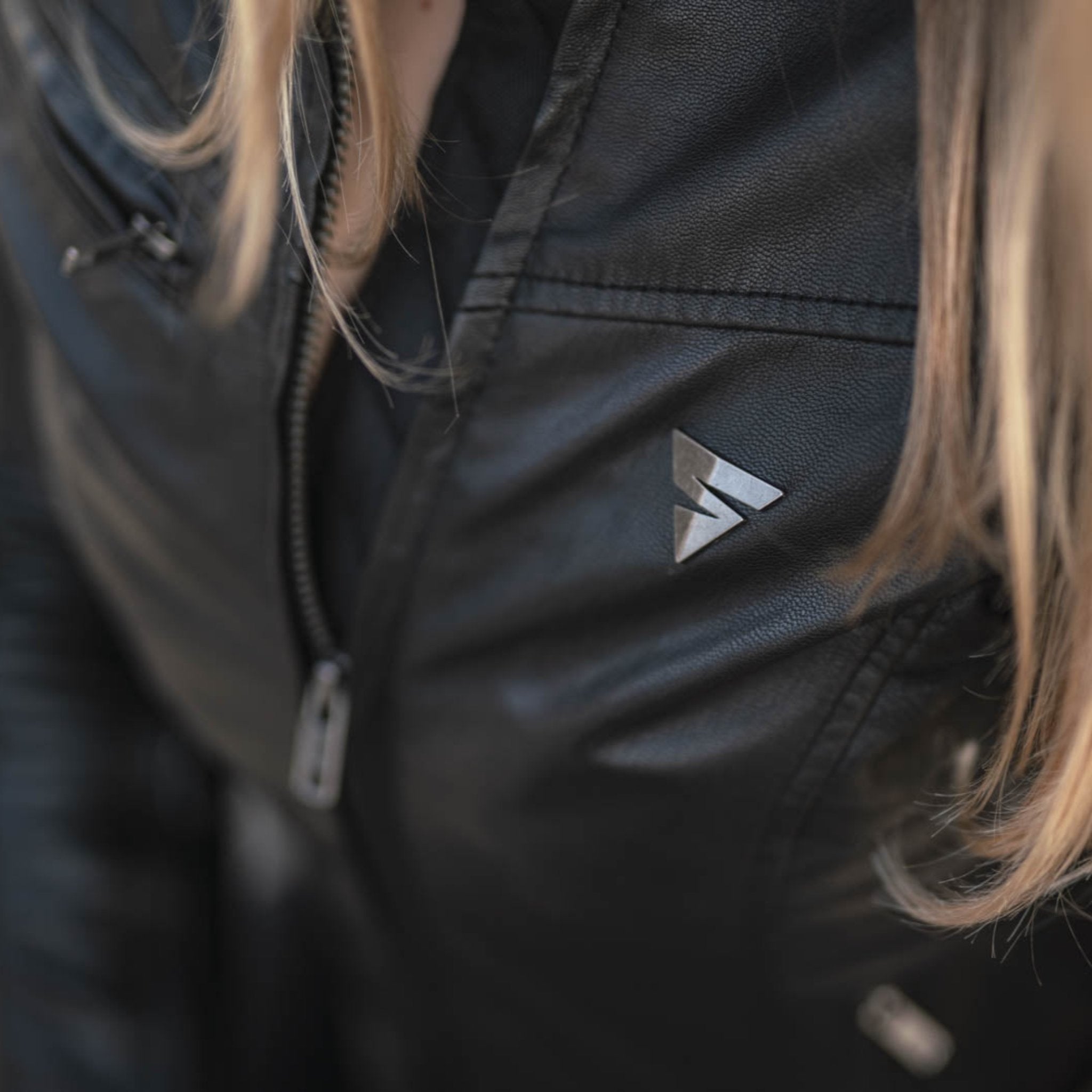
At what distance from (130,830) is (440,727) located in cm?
42

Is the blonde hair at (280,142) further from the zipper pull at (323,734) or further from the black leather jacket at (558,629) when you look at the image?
the zipper pull at (323,734)

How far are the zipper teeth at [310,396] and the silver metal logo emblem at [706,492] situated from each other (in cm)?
23

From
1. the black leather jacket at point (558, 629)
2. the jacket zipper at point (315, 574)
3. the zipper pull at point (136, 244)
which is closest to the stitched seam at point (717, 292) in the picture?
the black leather jacket at point (558, 629)

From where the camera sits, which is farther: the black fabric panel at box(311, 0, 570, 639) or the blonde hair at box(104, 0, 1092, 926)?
the black fabric panel at box(311, 0, 570, 639)

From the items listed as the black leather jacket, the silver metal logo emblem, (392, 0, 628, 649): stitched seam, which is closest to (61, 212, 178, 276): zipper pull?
the black leather jacket

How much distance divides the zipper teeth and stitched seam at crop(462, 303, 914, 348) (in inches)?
3.9

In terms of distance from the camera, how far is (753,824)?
587 millimetres

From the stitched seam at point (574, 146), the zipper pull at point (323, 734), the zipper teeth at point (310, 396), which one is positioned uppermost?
the stitched seam at point (574, 146)

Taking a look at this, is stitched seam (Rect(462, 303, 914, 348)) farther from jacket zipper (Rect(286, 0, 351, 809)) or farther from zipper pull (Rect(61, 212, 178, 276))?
zipper pull (Rect(61, 212, 178, 276))

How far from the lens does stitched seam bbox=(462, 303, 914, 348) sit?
467mm

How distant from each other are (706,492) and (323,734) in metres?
0.39

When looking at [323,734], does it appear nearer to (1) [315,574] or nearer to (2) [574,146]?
(1) [315,574]

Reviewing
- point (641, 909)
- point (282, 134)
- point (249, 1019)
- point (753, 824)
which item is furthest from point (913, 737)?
point (249, 1019)

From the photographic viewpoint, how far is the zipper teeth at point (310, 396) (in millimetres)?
534
